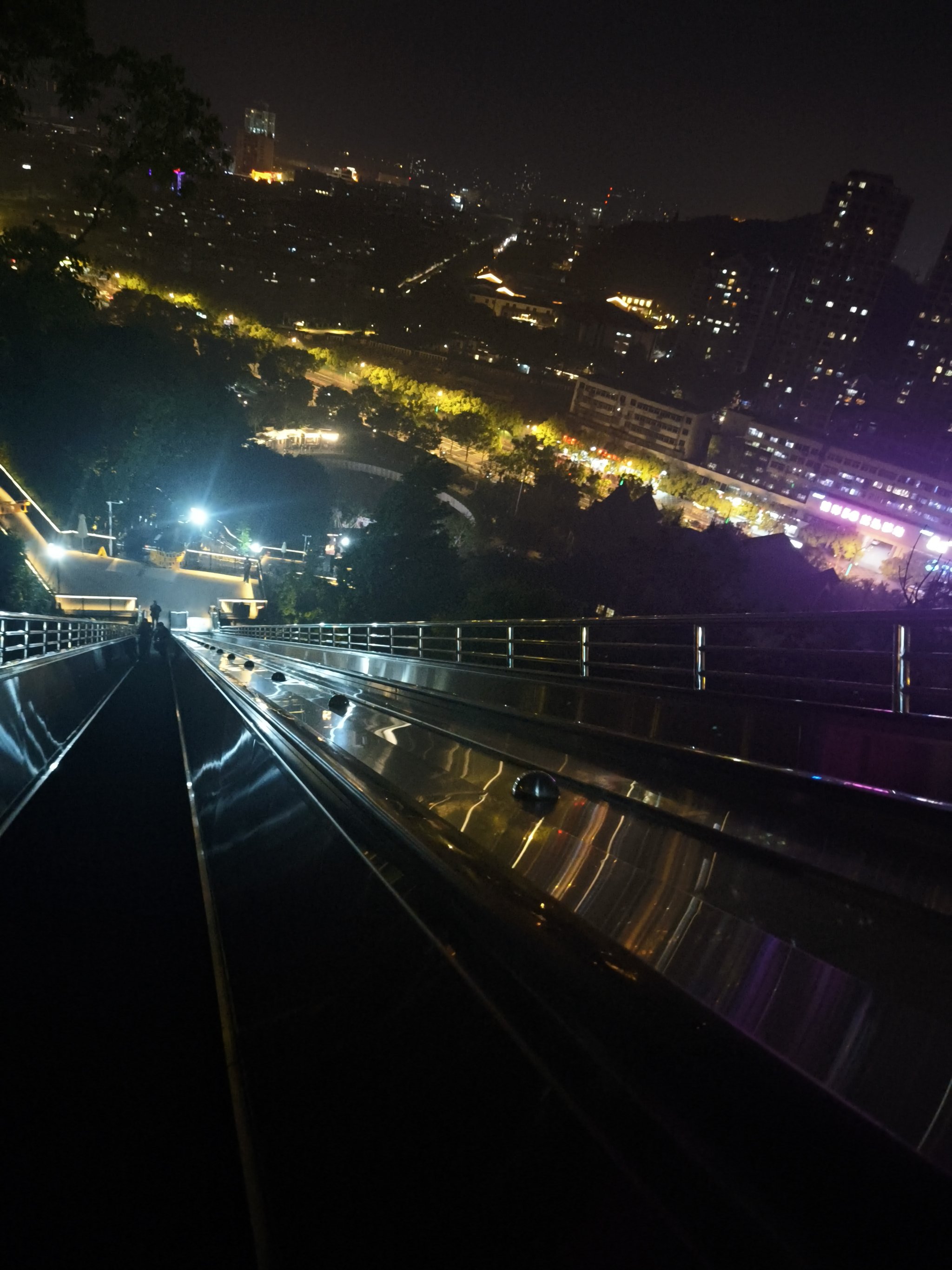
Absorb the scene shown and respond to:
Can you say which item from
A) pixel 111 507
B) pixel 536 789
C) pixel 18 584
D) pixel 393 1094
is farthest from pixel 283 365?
pixel 393 1094

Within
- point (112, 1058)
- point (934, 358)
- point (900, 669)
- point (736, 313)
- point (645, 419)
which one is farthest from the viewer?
point (736, 313)

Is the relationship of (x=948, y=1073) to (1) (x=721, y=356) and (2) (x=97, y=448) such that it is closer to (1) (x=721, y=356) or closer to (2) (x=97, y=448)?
(2) (x=97, y=448)

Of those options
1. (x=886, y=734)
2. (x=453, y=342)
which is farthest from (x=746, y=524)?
(x=886, y=734)

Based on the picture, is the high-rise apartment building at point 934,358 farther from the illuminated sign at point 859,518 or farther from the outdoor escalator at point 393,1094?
the outdoor escalator at point 393,1094

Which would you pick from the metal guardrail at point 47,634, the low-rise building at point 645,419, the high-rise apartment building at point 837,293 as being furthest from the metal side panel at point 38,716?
the high-rise apartment building at point 837,293

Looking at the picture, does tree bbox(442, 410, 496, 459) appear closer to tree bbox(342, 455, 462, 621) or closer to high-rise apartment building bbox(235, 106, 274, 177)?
tree bbox(342, 455, 462, 621)

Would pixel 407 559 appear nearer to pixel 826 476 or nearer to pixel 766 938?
pixel 766 938
